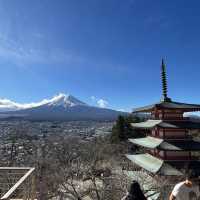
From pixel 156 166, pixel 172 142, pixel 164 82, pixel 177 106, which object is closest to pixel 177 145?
pixel 172 142

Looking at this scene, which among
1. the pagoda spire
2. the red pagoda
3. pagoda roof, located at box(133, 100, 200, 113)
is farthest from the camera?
the pagoda spire

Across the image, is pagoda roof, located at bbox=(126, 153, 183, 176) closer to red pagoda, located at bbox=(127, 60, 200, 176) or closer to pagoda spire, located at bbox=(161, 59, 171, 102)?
red pagoda, located at bbox=(127, 60, 200, 176)

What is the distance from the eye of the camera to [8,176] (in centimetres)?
683

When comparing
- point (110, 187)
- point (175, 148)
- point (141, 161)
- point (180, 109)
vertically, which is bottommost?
point (110, 187)

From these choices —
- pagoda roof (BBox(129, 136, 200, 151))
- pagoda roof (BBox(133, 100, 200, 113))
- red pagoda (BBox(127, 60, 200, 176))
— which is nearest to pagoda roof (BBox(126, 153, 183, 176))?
red pagoda (BBox(127, 60, 200, 176))

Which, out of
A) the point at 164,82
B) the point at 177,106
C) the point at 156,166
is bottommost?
the point at 156,166

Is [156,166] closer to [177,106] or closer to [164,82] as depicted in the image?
[177,106]

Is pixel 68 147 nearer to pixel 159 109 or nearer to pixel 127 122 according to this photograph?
pixel 127 122

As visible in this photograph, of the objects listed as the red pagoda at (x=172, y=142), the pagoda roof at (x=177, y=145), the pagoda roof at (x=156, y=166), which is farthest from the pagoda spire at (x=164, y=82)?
the pagoda roof at (x=156, y=166)

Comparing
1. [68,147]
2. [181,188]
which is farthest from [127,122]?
[181,188]

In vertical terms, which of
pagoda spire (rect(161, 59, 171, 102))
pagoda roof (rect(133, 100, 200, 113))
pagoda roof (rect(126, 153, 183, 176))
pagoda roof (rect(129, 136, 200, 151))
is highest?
pagoda spire (rect(161, 59, 171, 102))

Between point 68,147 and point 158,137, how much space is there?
50.6 feet

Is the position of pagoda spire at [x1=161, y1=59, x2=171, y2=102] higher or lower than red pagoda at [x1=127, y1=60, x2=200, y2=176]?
higher

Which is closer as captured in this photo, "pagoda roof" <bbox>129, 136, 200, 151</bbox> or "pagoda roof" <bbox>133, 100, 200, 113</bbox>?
"pagoda roof" <bbox>129, 136, 200, 151</bbox>
